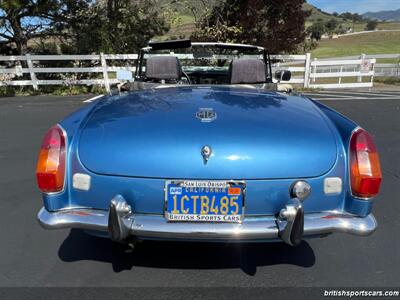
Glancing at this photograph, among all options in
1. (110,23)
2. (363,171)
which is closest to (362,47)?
(110,23)

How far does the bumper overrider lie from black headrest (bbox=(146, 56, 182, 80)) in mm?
1850

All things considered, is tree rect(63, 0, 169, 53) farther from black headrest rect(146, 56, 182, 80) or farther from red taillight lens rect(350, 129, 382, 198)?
red taillight lens rect(350, 129, 382, 198)

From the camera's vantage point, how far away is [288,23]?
1370 centimetres

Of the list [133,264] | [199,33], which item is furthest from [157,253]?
[199,33]

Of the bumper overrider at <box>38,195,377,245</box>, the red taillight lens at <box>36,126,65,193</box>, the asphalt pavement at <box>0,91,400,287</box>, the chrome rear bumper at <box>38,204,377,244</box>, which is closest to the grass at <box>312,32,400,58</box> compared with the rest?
the asphalt pavement at <box>0,91,400,287</box>

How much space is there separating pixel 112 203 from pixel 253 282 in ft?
3.54

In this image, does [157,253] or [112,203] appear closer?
[112,203]

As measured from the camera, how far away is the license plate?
222 centimetres

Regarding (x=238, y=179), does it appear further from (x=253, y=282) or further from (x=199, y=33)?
(x=199, y=33)

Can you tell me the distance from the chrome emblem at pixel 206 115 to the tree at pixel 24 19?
12.5m

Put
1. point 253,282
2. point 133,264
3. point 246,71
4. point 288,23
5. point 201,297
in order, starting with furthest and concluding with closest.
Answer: point 288,23 < point 246,71 < point 133,264 < point 253,282 < point 201,297

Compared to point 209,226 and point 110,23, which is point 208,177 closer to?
point 209,226

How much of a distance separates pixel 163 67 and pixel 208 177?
1.87 m

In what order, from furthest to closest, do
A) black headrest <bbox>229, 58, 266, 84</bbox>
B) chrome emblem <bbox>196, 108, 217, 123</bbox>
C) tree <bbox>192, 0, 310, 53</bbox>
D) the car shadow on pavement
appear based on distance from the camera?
1. tree <bbox>192, 0, 310, 53</bbox>
2. black headrest <bbox>229, 58, 266, 84</bbox>
3. the car shadow on pavement
4. chrome emblem <bbox>196, 108, 217, 123</bbox>
